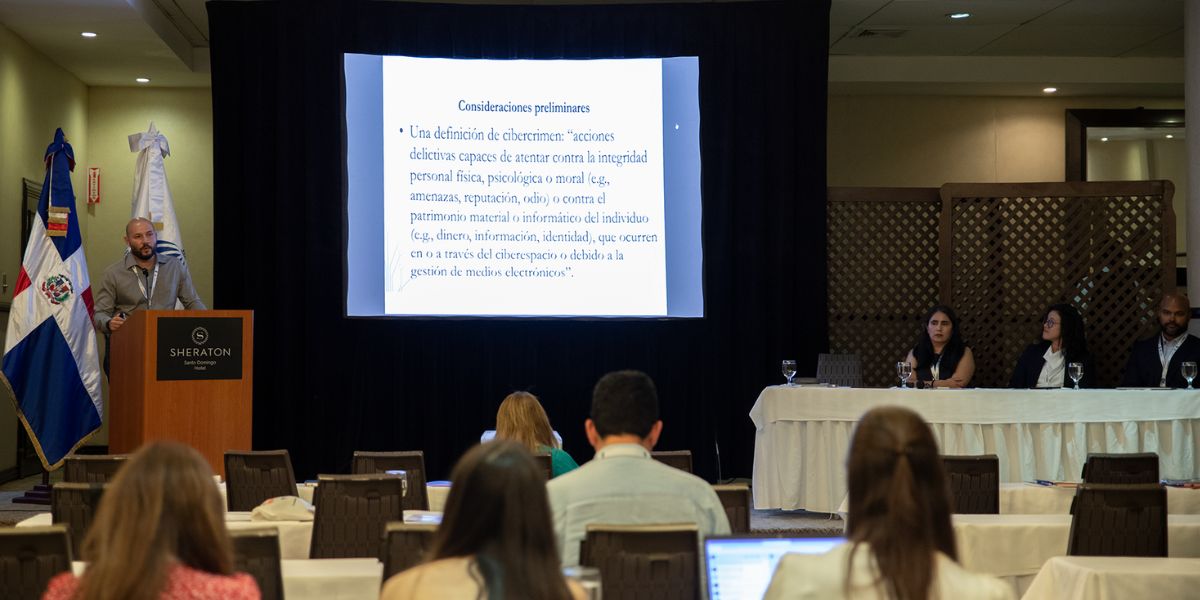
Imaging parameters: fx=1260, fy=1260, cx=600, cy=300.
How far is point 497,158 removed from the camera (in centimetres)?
804

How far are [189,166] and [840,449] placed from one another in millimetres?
6073

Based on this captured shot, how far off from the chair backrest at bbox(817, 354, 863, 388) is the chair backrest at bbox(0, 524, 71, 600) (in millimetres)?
4988

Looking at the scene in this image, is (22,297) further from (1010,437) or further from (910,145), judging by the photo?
(910,145)

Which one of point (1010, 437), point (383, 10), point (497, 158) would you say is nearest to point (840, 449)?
point (1010, 437)

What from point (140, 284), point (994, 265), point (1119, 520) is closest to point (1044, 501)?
point (1119, 520)

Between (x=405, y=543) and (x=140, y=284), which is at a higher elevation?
(x=140, y=284)

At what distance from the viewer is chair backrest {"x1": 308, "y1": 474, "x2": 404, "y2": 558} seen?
3566 mm

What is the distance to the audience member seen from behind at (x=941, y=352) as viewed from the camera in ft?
24.4

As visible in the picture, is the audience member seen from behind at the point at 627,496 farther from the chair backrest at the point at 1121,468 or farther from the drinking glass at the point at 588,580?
the chair backrest at the point at 1121,468

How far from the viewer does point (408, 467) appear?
4355 millimetres

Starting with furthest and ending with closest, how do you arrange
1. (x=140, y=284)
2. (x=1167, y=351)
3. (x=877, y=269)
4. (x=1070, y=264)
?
(x=877, y=269), (x=1070, y=264), (x=1167, y=351), (x=140, y=284)

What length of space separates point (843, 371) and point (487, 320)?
8.05 ft

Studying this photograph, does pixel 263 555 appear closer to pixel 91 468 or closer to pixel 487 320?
pixel 91 468

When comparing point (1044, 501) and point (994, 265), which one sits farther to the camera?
point (994, 265)
